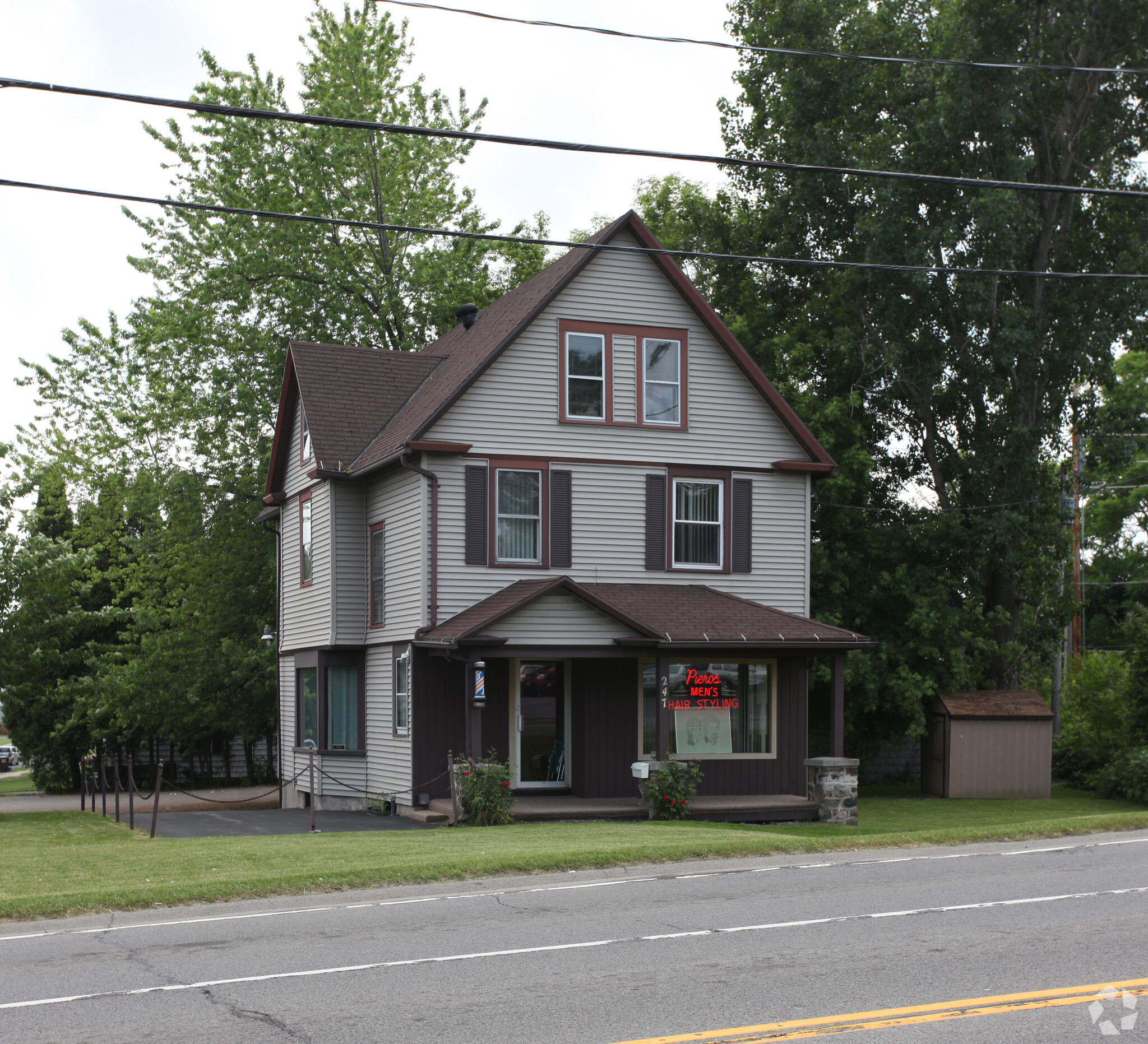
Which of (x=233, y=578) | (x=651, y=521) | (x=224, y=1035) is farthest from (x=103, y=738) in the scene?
(x=224, y=1035)

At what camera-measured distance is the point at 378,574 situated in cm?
2402

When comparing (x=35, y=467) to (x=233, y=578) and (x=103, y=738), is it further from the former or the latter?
(x=103, y=738)

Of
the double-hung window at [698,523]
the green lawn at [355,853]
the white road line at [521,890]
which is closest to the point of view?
the white road line at [521,890]

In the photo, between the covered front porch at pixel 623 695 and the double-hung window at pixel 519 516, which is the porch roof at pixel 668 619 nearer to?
the covered front porch at pixel 623 695

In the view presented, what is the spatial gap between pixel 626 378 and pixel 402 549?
500cm

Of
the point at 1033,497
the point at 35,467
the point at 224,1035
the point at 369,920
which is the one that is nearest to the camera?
the point at 224,1035

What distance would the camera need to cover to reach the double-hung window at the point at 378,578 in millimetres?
23703

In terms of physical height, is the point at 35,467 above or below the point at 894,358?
below

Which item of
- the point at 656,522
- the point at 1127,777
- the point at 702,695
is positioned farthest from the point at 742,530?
the point at 1127,777

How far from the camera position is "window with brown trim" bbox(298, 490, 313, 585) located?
84.4 ft

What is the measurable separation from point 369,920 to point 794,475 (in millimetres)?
15911

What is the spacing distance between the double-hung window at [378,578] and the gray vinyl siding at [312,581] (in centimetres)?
84

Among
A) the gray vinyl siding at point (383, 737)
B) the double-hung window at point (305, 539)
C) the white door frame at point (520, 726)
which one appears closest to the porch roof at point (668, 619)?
the white door frame at point (520, 726)

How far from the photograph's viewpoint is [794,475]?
81.6ft
